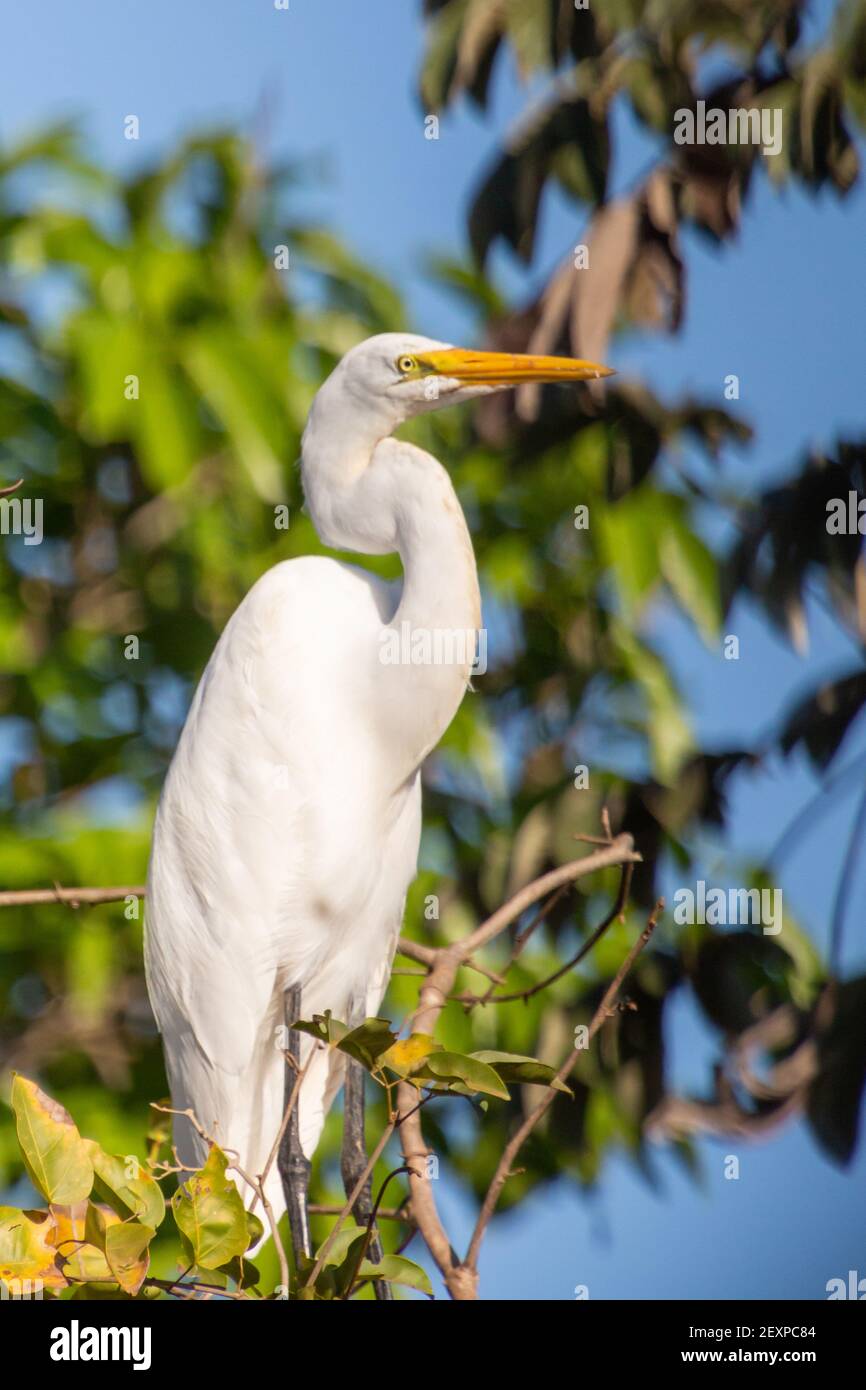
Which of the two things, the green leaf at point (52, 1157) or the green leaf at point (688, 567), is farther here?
the green leaf at point (688, 567)

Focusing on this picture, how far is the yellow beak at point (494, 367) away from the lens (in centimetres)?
156

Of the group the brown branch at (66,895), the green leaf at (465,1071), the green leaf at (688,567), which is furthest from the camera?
the green leaf at (688,567)

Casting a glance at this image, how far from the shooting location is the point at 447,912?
2.10 meters

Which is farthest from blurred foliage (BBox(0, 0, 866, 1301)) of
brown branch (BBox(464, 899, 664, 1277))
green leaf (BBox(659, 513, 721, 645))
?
brown branch (BBox(464, 899, 664, 1277))

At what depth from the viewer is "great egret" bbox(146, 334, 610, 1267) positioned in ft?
5.13

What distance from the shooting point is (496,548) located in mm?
2477

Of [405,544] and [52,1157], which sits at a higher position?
[405,544]

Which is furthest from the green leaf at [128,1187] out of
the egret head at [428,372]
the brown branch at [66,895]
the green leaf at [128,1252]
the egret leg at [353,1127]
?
the egret head at [428,372]

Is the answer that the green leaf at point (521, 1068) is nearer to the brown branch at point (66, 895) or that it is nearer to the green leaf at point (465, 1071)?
the green leaf at point (465, 1071)

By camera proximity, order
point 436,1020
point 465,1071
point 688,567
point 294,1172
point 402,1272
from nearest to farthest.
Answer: point 465,1071
point 402,1272
point 436,1020
point 294,1172
point 688,567

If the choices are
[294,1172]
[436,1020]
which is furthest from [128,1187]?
[294,1172]

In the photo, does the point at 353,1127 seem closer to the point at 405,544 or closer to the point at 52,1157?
the point at 405,544

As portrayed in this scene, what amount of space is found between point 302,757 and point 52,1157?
2.21 ft

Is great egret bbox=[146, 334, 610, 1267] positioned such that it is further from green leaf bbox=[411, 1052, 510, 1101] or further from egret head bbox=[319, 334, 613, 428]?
green leaf bbox=[411, 1052, 510, 1101]
